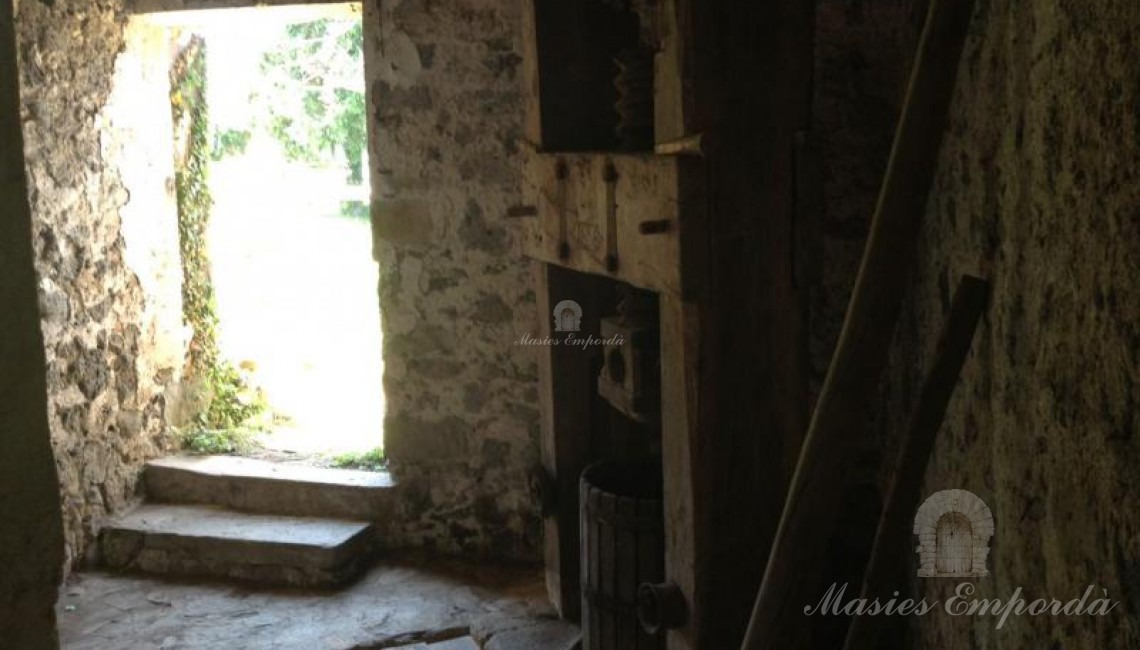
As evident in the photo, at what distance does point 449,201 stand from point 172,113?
147 centimetres

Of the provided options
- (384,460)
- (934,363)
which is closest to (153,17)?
(384,460)

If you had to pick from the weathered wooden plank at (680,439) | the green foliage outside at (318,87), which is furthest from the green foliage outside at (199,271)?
the weathered wooden plank at (680,439)

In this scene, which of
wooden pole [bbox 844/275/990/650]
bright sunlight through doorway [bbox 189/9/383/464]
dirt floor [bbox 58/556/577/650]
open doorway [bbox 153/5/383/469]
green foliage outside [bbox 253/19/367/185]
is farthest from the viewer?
green foliage outside [bbox 253/19/367/185]

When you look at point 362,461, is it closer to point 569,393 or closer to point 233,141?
point 569,393

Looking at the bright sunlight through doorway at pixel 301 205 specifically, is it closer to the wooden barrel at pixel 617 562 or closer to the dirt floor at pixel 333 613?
the dirt floor at pixel 333 613

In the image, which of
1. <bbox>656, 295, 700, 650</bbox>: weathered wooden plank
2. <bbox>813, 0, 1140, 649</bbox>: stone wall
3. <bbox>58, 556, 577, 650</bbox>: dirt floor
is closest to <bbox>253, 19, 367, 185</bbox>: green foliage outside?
<bbox>58, 556, 577, 650</bbox>: dirt floor

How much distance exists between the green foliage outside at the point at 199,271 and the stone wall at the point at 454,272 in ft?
3.41

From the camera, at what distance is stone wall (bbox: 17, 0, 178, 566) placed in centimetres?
391

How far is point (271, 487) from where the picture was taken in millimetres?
4418

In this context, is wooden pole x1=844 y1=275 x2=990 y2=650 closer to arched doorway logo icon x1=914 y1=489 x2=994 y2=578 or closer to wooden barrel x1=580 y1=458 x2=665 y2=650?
arched doorway logo icon x1=914 y1=489 x2=994 y2=578

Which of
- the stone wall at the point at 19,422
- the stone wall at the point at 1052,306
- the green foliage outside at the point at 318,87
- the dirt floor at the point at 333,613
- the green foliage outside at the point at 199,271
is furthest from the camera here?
the green foliage outside at the point at 318,87

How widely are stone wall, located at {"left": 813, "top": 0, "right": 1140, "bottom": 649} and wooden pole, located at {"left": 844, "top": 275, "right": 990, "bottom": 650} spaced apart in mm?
38

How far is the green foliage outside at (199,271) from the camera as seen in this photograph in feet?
15.7

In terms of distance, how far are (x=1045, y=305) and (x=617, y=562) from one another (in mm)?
1473
